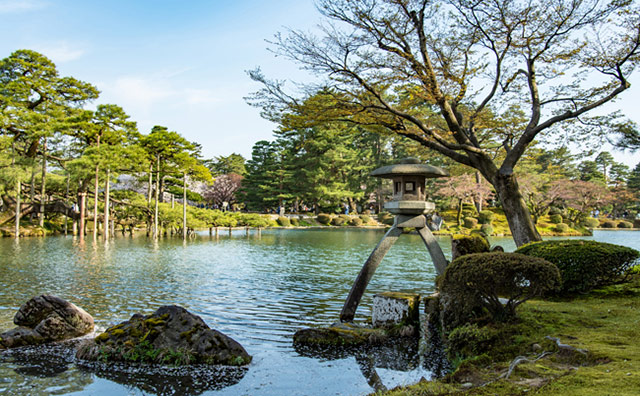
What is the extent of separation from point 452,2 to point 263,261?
11.2m

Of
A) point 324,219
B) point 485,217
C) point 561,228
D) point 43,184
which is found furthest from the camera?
point 324,219

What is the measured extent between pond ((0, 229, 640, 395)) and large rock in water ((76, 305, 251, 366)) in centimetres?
23

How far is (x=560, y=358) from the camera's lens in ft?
13.5

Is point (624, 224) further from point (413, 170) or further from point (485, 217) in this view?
point (413, 170)

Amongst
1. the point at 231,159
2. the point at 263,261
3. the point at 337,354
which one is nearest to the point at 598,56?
the point at 337,354

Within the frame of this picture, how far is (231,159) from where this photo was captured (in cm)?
6325

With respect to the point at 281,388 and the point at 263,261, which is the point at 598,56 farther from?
the point at 263,261

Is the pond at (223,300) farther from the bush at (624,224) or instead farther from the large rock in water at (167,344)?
the bush at (624,224)

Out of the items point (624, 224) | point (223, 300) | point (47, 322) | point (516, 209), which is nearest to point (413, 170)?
point (516, 209)

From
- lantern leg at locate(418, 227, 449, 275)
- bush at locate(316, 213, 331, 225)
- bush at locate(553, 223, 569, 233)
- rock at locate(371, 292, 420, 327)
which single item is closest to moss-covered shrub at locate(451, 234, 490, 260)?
lantern leg at locate(418, 227, 449, 275)

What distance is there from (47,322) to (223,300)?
3.88m

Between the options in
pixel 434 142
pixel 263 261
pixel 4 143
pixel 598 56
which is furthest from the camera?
pixel 4 143

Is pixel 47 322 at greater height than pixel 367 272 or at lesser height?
lesser

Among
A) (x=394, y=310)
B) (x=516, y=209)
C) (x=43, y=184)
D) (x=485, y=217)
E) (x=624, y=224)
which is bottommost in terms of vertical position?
(x=394, y=310)
